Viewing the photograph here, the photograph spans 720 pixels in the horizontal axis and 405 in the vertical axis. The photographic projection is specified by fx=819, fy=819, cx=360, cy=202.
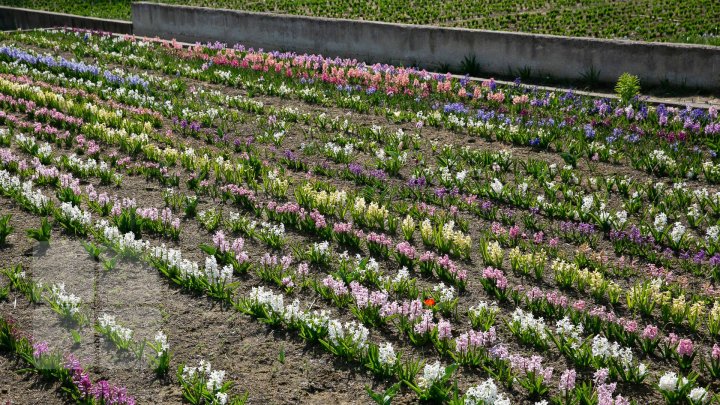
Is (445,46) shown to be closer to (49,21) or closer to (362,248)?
(362,248)

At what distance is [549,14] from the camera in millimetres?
15102

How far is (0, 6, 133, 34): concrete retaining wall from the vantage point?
1977 centimetres

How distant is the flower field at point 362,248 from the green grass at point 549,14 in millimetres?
2776

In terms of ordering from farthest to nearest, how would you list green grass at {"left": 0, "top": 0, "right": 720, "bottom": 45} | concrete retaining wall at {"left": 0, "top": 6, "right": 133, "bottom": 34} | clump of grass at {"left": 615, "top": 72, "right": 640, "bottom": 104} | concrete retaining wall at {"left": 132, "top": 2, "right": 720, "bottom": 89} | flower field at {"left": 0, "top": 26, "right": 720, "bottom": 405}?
1. concrete retaining wall at {"left": 0, "top": 6, "right": 133, "bottom": 34}
2. green grass at {"left": 0, "top": 0, "right": 720, "bottom": 45}
3. concrete retaining wall at {"left": 132, "top": 2, "right": 720, "bottom": 89}
4. clump of grass at {"left": 615, "top": 72, "right": 640, "bottom": 104}
5. flower field at {"left": 0, "top": 26, "right": 720, "bottom": 405}

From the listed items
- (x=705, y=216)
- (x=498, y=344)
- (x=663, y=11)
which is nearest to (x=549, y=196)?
(x=705, y=216)

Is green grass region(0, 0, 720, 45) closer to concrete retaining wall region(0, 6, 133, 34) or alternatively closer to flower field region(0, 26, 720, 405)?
concrete retaining wall region(0, 6, 133, 34)

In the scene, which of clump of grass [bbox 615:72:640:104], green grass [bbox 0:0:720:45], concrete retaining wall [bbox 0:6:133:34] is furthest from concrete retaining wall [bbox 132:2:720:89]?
concrete retaining wall [bbox 0:6:133:34]

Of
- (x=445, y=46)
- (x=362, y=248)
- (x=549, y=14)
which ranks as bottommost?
(x=362, y=248)

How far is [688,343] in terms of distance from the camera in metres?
5.39

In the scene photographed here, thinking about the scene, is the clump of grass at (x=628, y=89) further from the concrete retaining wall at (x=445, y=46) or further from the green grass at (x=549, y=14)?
the green grass at (x=549, y=14)

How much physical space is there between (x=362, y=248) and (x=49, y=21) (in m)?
17.5

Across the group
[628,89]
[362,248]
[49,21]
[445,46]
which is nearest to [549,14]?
[445,46]

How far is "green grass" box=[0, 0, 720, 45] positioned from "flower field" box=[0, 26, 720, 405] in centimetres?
278

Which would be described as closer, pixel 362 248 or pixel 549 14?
pixel 362 248
